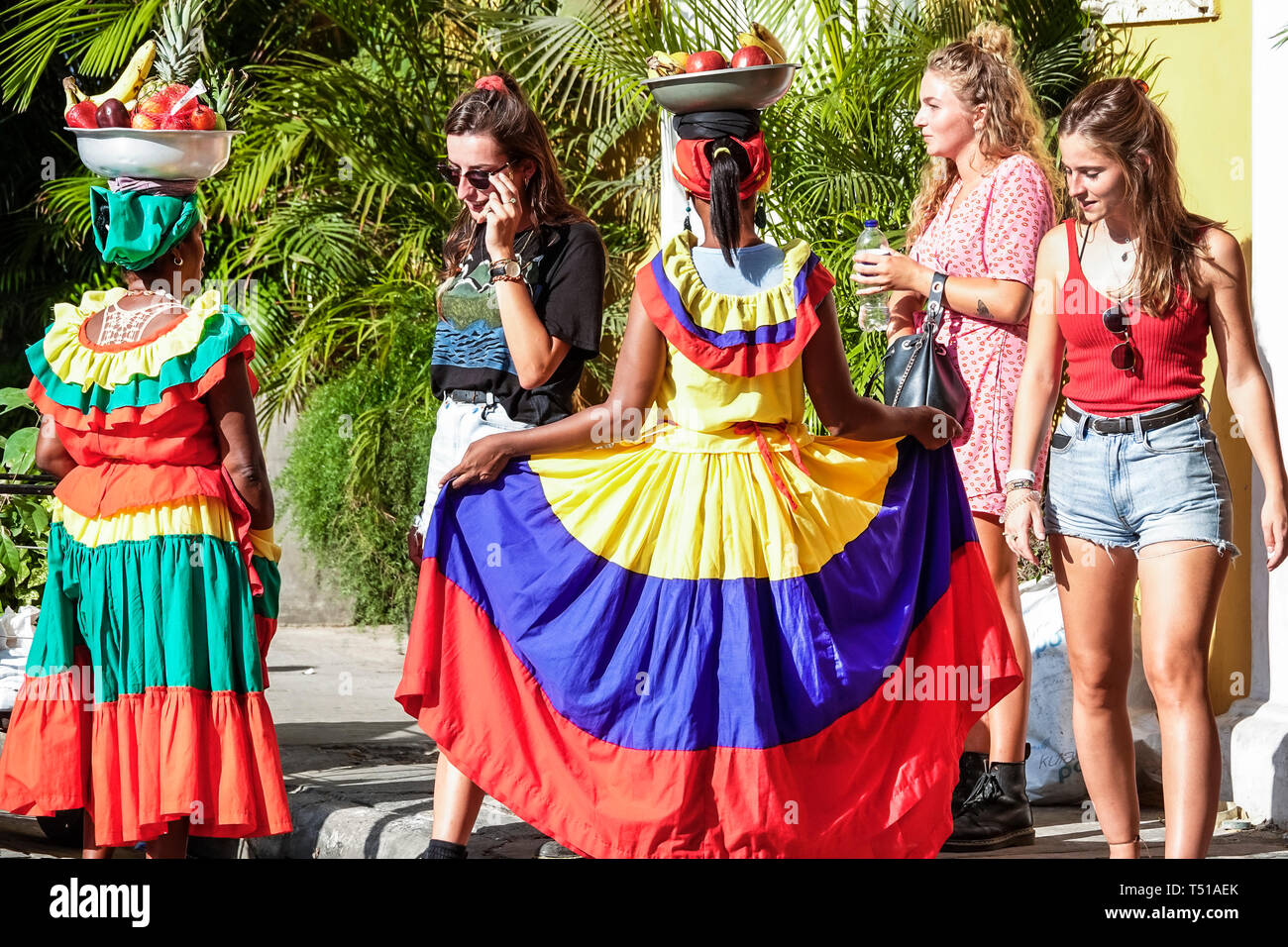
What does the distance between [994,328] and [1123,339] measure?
829 millimetres

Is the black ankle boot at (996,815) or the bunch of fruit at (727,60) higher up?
the bunch of fruit at (727,60)

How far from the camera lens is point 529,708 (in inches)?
142

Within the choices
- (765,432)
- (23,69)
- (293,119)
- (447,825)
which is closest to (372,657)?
(293,119)

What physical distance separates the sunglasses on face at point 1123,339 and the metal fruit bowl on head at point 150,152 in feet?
7.46

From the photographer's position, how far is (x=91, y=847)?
399 cm

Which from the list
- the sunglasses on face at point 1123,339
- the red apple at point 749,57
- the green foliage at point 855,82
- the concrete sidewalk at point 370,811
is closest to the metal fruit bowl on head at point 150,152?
the red apple at point 749,57

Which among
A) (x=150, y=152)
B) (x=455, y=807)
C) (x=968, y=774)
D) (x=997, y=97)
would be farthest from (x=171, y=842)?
(x=997, y=97)

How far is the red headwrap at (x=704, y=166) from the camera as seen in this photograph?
3.55m

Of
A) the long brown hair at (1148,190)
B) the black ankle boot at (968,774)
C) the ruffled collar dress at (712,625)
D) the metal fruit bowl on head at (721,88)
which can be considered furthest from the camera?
the black ankle boot at (968,774)

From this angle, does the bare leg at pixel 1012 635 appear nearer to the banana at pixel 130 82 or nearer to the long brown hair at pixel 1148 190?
the long brown hair at pixel 1148 190

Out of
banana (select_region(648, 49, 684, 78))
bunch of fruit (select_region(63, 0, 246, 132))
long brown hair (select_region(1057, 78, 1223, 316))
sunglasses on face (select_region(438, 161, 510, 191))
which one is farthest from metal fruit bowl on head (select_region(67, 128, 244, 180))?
long brown hair (select_region(1057, 78, 1223, 316))
